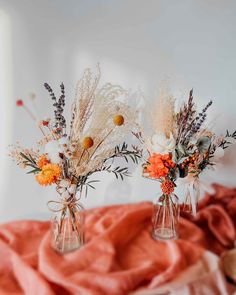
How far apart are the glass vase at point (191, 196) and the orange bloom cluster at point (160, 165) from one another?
16 centimetres

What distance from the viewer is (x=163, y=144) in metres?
1.12

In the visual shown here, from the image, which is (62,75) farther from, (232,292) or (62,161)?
(232,292)

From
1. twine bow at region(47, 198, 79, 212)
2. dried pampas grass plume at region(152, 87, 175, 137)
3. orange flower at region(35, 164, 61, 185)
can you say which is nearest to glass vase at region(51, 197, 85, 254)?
twine bow at region(47, 198, 79, 212)

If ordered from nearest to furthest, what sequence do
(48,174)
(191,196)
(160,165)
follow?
(48,174) → (160,165) → (191,196)

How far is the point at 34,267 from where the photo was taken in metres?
1.03

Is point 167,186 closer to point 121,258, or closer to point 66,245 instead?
point 121,258

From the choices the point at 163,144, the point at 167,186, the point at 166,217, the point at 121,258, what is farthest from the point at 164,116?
the point at 121,258

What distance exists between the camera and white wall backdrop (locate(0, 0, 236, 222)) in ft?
3.87

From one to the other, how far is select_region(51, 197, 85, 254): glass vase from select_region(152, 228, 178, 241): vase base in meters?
0.27

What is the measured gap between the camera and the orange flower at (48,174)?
1.01m

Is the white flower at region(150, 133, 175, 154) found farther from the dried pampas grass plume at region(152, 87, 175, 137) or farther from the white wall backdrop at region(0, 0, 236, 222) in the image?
the white wall backdrop at region(0, 0, 236, 222)

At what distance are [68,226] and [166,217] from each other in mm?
365

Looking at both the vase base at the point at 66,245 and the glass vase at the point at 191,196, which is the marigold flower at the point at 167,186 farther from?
the vase base at the point at 66,245

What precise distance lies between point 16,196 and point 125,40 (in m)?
0.68
